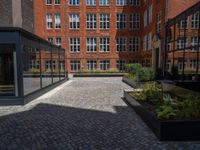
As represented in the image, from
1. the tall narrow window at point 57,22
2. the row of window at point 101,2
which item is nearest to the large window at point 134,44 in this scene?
the row of window at point 101,2

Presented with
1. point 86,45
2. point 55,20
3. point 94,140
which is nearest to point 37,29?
point 55,20

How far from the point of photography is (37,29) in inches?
1304

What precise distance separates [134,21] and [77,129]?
30.8 meters

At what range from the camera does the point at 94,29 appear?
3281 centimetres

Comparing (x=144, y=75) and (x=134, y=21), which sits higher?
(x=134, y=21)

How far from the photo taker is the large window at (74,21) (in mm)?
32750

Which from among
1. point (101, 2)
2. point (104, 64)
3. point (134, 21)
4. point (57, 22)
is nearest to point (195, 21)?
point (134, 21)

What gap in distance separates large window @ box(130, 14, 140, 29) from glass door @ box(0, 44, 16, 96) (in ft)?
86.7

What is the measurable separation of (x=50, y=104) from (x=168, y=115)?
646cm

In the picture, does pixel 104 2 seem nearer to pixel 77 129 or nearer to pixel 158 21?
pixel 158 21

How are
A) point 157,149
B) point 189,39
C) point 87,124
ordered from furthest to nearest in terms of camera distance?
point 189,39 < point 87,124 < point 157,149

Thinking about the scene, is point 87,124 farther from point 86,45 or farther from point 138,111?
point 86,45

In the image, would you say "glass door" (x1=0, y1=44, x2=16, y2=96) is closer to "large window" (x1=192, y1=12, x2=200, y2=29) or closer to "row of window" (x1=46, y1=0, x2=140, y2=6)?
"large window" (x1=192, y1=12, x2=200, y2=29)

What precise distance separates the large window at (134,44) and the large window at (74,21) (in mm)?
10562
